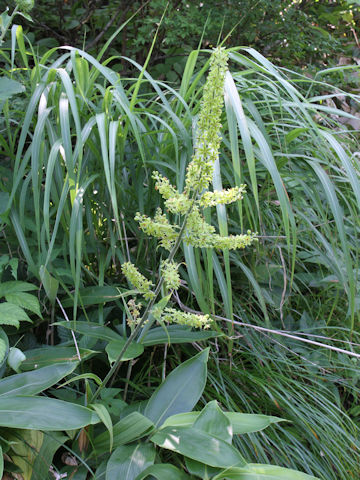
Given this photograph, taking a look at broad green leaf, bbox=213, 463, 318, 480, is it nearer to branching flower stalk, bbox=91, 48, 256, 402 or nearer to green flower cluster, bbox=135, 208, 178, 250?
branching flower stalk, bbox=91, 48, 256, 402

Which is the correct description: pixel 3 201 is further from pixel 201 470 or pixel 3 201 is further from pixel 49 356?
pixel 201 470

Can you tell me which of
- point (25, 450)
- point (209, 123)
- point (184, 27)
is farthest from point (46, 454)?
point (184, 27)

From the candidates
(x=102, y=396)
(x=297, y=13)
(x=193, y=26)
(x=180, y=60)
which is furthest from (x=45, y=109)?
(x=297, y=13)

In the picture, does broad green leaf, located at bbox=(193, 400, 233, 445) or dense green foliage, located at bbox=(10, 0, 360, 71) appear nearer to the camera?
broad green leaf, located at bbox=(193, 400, 233, 445)

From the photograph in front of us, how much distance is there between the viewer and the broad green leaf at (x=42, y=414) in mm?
1057

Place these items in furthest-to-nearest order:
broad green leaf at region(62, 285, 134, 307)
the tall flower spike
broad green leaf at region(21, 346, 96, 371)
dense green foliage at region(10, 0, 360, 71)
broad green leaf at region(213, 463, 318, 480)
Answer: dense green foliage at region(10, 0, 360, 71), broad green leaf at region(62, 285, 134, 307), broad green leaf at region(21, 346, 96, 371), broad green leaf at region(213, 463, 318, 480), the tall flower spike

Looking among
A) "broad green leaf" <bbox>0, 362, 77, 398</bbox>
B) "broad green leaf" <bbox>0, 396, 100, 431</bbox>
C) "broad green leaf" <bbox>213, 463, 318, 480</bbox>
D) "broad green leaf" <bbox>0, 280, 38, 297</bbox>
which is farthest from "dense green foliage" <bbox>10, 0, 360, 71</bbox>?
"broad green leaf" <bbox>213, 463, 318, 480</bbox>

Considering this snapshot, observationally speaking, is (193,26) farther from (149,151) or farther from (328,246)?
(328,246)

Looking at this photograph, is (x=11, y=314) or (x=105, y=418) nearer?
(x=105, y=418)

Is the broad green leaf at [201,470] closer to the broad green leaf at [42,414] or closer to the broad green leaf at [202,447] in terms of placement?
the broad green leaf at [202,447]

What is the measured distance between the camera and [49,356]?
1347 mm

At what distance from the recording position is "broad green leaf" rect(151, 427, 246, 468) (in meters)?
1.08

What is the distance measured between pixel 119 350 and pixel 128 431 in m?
0.20

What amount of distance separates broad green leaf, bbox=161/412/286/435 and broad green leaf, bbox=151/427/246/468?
52 mm
